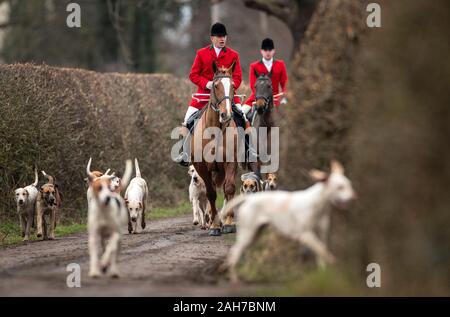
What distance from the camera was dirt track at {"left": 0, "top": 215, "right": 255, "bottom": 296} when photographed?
1043cm

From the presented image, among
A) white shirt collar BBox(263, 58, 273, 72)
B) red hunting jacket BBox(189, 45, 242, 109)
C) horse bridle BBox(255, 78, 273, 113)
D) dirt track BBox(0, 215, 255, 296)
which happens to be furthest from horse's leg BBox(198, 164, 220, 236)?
white shirt collar BBox(263, 58, 273, 72)

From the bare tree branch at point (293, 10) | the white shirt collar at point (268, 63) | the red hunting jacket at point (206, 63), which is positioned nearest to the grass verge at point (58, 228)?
the red hunting jacket at point (206, 63)

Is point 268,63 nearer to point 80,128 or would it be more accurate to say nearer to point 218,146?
point 218,146

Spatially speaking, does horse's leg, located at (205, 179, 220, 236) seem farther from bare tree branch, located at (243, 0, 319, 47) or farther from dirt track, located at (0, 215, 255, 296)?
bare tree branch, located at (243, 0, 319, 47)

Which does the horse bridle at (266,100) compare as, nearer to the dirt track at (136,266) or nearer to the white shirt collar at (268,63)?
the white shirt collar at (268,63)

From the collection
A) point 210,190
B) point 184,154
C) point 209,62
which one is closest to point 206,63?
point 209,62

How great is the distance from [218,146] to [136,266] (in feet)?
13.1

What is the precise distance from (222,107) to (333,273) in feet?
19.4

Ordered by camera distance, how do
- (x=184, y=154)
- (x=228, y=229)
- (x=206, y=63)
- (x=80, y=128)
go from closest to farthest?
(x=228, y=229)
(x=206, y=63)
(x=184, y=154)
(x=80, y=128)

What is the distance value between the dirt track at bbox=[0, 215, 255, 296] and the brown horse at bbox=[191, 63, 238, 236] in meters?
0.64

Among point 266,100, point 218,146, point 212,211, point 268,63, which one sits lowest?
point 212,211

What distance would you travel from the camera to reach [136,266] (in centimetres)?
1240

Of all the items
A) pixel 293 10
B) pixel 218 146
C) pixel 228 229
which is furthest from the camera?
pixel 293 10

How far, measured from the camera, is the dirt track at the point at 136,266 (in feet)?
34.2
